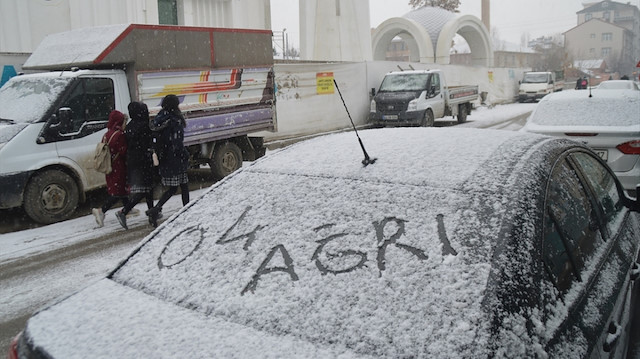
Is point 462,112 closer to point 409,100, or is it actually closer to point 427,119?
point 427,119

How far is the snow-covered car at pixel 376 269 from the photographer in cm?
178

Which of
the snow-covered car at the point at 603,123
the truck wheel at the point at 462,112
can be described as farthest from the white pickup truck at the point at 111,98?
the truck wheel at the point at 462,112

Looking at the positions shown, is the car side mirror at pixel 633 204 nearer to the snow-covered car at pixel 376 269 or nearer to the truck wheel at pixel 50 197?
the snow-covered car at pixel 376 269

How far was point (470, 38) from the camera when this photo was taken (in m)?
38.8

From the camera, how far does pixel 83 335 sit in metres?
1.97

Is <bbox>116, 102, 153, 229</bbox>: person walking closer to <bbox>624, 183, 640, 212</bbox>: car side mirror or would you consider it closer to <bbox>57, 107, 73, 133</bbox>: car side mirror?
<bbox>57, 107, 73, 133</bbox>: car side mirror

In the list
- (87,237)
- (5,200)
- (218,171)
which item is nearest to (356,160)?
(87,237)

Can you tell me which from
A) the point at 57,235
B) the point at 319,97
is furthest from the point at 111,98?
the point at 319,97

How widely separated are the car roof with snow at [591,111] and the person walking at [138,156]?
207 inches

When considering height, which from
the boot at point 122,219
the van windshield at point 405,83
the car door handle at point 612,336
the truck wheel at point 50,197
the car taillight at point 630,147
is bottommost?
the boot at point 122,219

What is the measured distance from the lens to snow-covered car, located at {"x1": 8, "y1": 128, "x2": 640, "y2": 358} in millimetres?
1776

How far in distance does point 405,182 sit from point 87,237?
5.88 meters

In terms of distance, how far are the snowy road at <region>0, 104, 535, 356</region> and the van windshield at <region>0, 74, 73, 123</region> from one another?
1671 millimetres

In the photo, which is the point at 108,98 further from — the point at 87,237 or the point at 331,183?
the point at 331,183
